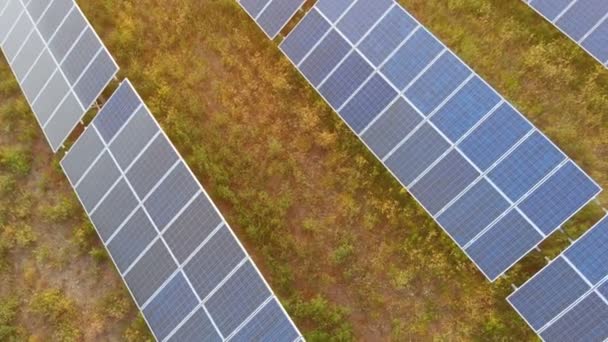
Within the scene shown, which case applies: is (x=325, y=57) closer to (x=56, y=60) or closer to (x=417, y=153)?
(x=417, y=153)

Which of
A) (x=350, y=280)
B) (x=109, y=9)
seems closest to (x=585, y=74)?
(x=350, y=280)

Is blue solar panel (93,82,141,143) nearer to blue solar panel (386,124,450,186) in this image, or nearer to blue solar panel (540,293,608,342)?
blue solar panel (386,124,450,186)

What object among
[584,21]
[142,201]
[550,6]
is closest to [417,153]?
[550,6]

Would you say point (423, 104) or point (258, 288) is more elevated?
point (423, 104)

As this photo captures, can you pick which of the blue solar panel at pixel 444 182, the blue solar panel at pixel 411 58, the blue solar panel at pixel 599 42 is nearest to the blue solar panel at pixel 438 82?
the blue solar panel at pixel 411 58

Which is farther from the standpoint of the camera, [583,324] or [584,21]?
[584,21]

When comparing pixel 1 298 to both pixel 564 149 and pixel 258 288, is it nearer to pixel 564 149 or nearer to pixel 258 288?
pixel 258 288

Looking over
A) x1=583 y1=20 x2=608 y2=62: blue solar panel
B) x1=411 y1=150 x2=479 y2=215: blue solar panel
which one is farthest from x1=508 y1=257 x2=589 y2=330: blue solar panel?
x1=583 y1=20 x2=608 y2=62: blue solar panel
